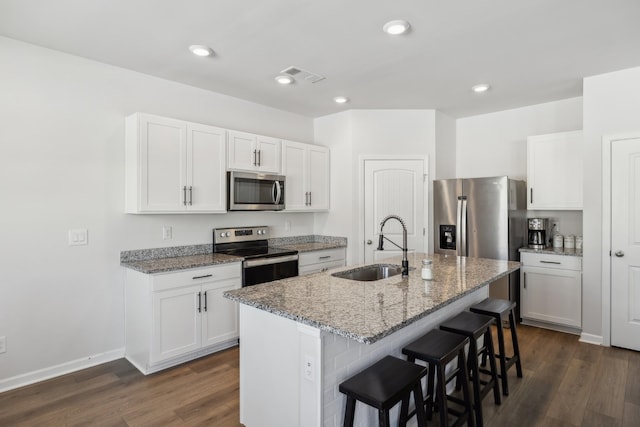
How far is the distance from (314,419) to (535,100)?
418 cm

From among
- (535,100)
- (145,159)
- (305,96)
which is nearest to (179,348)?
(145,159)

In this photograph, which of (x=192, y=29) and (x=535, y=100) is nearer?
(x=192, y=29)

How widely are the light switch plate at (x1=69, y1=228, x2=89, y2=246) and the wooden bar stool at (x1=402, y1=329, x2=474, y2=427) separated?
104 inches

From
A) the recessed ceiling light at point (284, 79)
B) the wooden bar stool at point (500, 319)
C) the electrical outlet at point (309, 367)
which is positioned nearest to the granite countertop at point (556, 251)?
the wooden bar stool at point (500, 319)

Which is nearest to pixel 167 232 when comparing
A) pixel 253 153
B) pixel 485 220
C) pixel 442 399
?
pixel 253 153

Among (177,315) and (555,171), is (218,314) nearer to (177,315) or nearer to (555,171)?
(177,315)

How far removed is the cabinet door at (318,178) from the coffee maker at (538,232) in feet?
7.98

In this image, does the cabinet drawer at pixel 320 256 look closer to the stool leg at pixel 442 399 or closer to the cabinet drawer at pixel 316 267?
the cabinet drawer at pixel 316 267

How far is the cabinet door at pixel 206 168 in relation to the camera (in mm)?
3307

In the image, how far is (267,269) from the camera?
11.8 feet

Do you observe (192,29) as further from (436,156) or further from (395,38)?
(436,156)

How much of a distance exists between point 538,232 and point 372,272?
2440 millimetres

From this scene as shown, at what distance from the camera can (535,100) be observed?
414 cm

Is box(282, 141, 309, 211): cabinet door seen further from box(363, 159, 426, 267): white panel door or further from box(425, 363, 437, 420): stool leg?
box(425, 363, 437, 420): stool leg
